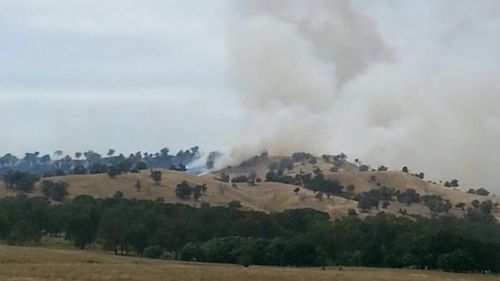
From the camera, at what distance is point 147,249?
387ft

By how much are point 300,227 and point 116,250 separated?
3327cm

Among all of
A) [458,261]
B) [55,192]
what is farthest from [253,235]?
[55,192]

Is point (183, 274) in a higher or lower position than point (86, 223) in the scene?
lower

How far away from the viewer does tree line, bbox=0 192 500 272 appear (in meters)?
109

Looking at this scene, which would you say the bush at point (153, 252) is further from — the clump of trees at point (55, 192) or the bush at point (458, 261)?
the clump of trees at point (55, 192)

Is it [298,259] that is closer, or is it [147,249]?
[298,259]

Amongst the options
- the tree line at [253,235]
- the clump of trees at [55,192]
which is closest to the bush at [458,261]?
the tree line at [253,235]

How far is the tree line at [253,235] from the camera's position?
109 meters

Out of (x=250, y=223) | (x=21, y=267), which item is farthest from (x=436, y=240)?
(x=21, y=267)

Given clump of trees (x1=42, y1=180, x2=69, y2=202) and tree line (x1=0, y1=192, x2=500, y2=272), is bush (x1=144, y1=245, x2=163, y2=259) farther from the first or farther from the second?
clump of trees (x1=42, y1=180, x2=69, y2=202)

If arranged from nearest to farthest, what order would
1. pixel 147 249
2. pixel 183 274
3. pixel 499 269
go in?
1. pixel 183 274
2. pixel 499 269
3. pixel 147 249

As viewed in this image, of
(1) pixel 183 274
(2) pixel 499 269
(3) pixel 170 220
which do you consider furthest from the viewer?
(3) pixel 170 220

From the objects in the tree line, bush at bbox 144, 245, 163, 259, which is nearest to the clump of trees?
the tree line

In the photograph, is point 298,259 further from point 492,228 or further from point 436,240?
point 492,228
